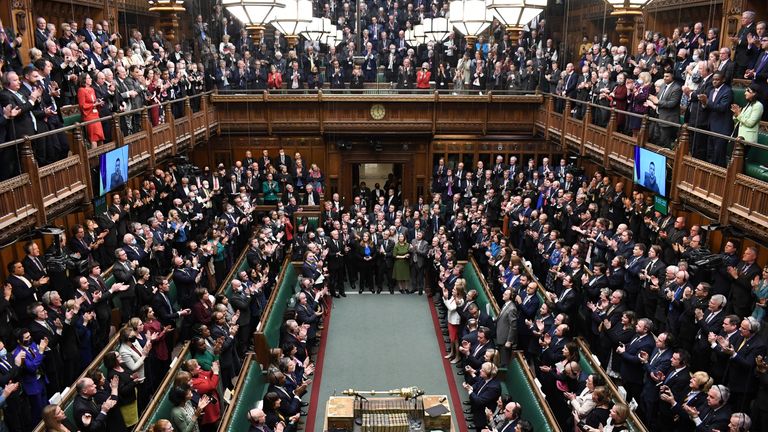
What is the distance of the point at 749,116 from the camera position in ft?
23.7

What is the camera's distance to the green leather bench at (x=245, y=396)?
6.64m

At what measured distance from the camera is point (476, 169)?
16.8 metres

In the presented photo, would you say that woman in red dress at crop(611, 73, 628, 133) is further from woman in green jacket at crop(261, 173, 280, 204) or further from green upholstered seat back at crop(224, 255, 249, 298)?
woman in green jacket at crop(261, 173, 280, 204)

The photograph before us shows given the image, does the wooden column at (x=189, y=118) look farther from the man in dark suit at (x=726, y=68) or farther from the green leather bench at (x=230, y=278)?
the man in dark suit at (x=726, y=68)

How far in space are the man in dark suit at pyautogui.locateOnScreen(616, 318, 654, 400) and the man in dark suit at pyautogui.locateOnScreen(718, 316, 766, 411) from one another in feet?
2.78

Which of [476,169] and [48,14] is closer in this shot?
[48,14]

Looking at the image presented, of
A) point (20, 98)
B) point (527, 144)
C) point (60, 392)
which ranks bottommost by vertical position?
point (60, 392)

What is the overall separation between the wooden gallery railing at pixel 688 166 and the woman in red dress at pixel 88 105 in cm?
828

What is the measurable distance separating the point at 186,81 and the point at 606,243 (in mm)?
9670

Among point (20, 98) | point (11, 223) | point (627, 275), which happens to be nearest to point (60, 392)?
point (11, 223)

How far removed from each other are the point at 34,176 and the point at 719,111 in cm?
847

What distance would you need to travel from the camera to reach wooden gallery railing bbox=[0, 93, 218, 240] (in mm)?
6672

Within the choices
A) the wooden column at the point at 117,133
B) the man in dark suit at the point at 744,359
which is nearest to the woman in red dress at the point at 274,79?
the wooden column at the point at 117,133

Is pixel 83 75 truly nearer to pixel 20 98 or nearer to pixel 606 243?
pixel 20 98
